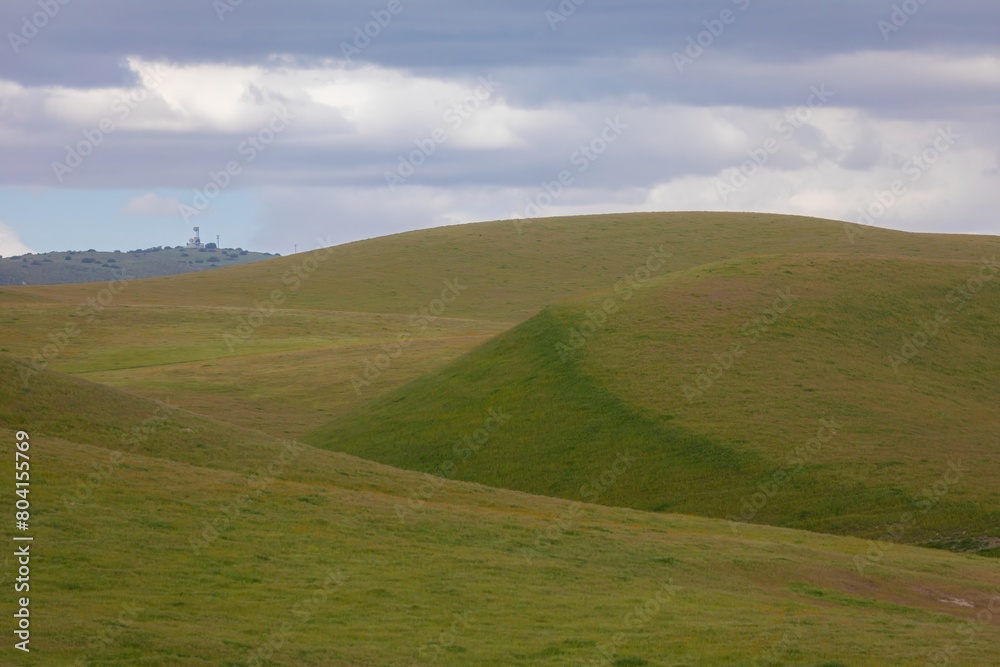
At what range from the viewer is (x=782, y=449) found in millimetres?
38812

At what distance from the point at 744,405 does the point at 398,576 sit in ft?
78.6

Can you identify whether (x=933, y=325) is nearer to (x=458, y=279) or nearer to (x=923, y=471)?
(x=923, y=471)

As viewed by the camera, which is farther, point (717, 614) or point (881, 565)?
point (881, 565)

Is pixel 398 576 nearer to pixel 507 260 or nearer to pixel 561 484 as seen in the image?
pixel 561 484

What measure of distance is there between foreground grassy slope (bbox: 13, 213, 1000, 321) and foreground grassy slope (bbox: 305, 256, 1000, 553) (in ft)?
148

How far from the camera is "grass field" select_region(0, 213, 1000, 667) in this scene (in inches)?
747

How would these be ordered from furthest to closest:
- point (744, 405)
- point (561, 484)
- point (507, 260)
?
point (507, 260) < point (744, 405) < point (561, 484)

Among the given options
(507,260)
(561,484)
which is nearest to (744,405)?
(561,484)

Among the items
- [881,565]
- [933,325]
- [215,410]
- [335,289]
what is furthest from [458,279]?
[881,565]

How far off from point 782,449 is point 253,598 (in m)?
24.3

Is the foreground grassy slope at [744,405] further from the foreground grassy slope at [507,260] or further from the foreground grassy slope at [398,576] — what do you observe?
the foreground grassy slope at [507,260]

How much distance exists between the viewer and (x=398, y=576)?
22.0 meters

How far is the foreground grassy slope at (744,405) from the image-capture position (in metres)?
36.3

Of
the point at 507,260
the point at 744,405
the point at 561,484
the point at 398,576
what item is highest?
the point at 507,260
